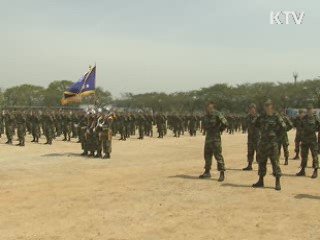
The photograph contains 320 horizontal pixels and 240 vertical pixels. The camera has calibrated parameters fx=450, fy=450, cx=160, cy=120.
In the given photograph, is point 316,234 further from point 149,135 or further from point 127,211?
point 149,135

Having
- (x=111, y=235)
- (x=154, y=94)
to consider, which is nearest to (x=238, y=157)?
(x=111, y=235)

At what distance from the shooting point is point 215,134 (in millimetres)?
10742

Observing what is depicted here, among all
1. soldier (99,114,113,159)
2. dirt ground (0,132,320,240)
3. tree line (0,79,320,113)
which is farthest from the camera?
tree line (0,79,320,113)

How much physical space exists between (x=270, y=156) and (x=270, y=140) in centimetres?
35

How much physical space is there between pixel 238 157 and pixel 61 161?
6478mm

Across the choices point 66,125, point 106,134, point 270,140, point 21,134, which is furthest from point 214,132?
point 66,125

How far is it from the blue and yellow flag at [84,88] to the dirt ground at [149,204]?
6318 mm

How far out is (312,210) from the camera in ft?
25.7

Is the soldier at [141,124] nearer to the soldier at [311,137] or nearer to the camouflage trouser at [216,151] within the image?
the soldier at [311,137]

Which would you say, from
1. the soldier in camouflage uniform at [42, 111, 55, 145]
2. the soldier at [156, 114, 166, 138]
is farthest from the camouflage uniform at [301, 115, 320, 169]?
the soldier at [156, 114, 166, 138]

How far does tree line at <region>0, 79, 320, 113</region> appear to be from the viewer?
6750 cm

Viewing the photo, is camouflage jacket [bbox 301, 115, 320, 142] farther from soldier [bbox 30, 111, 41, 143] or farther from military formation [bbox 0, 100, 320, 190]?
soldier [bbox 30, 111, 41, 143]

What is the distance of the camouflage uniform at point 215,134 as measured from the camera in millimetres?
10641

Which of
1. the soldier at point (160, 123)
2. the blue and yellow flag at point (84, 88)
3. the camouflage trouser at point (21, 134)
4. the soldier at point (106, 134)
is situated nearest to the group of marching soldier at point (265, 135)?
the soldier at point (106, 134)
